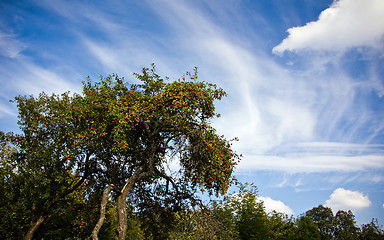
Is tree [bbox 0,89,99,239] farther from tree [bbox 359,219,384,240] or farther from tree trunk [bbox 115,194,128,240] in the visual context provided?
tree [bbox 359,219,384,240]

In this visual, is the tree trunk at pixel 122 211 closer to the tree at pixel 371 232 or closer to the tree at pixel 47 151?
the tree at pixel 47 151

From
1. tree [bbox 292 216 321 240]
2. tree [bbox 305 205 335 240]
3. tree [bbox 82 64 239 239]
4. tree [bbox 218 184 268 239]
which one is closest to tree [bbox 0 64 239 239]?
tree [bbox 82 64 239 239]

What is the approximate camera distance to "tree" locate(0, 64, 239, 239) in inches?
530

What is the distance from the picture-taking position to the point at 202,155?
13.3 meters

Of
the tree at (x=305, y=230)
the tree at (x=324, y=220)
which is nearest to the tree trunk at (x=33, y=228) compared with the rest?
the tree at (x=305, y=230)

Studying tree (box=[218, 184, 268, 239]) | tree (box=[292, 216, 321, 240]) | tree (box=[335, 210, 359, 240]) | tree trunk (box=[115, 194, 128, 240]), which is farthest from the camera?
tree (box=[335, 210, 359, 240])

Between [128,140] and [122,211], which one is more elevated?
[128,140]

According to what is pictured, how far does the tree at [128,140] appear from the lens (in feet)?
44.2

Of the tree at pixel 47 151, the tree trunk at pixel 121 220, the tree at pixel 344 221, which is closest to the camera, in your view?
the tree trunk at pixel 121 220

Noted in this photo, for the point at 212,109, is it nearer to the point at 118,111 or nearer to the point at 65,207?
the point at 118,111

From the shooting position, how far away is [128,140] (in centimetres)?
1496

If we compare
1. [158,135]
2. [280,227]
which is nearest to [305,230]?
[280,227]

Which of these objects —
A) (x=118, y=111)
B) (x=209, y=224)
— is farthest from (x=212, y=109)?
(x=209, y=224)

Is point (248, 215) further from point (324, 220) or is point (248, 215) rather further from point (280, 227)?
point (324, 220)
